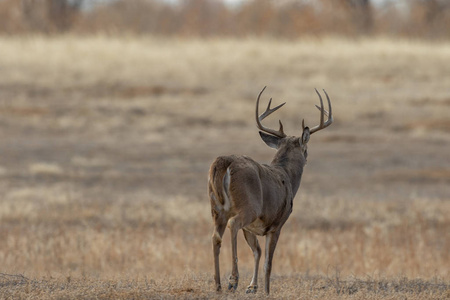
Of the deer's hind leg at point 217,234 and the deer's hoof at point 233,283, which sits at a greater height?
the deer's hind leg at point 217,234

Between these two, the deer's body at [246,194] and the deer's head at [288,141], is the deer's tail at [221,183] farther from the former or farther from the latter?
the deer's head at [288,141]

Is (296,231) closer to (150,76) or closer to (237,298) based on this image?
(237,298)

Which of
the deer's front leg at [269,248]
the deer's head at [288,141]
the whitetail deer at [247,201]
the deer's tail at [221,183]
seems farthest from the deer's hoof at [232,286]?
the deer's head at [288,141]

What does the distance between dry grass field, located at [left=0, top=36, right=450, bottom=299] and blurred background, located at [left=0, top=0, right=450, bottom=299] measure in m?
0.06

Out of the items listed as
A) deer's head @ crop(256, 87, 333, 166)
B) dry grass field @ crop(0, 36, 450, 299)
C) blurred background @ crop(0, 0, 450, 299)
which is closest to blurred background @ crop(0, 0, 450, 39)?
blurred background @ crop(0, 0, 450, 299)

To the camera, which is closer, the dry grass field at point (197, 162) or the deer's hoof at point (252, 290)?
the deer's hoof at point (252, 290)

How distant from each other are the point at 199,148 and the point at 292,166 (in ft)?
49.3

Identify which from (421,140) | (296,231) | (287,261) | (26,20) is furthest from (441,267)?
(26,20)

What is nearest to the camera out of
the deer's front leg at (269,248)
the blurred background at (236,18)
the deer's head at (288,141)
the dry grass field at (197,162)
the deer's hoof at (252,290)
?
the deer's hoof at (252,290)

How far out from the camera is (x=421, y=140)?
23984mm

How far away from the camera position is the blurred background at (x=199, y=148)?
11117 millimetres

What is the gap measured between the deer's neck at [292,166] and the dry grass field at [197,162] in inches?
37.4

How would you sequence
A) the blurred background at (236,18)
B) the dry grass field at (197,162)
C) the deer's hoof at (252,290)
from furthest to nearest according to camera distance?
1. the blurred background at (236,18)
2. the dry grass field at (197,162)
3. the deer's hoof at (252,290)

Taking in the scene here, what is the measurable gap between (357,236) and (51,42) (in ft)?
82.2
